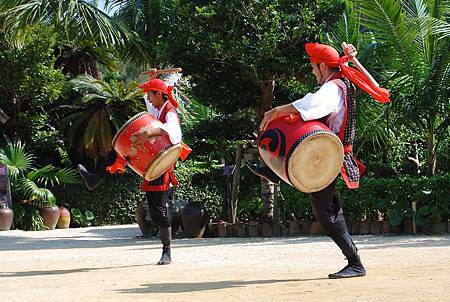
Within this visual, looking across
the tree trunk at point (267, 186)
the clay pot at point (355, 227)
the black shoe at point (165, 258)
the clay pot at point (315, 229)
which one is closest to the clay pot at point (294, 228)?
the clay pot at point (315, 229)

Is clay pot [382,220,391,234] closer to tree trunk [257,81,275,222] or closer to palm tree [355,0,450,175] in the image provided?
palm tree [355,0,450,175]

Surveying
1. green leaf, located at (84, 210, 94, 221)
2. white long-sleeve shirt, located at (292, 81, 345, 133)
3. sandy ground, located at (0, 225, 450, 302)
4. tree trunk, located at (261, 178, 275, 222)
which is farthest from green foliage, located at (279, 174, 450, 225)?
green leaf, located at (84, 210, 94, 221)

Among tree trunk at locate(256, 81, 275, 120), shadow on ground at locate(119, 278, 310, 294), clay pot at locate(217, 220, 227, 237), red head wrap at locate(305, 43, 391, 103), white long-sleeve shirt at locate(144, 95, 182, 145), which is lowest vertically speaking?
shadow on ground at locate(119, 278, 310, 294)

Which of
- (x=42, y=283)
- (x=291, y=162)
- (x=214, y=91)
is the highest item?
(x=214, y=91)

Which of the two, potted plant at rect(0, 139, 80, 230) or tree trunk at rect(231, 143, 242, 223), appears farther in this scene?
potted plant at rect(0, 139, 80, 230)

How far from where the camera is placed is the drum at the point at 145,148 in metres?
6.74

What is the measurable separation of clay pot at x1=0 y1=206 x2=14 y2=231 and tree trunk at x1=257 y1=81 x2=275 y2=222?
5.99 meters

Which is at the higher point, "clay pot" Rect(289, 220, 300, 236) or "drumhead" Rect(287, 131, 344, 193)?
"drumhead" Rect(287, 131, 344, 193)

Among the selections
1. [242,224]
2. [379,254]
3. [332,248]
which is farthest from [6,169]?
[379,254]

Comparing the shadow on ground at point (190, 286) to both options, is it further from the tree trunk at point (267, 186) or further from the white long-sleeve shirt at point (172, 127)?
the tree trunk at point (267, 186)

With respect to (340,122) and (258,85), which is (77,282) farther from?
(258,85)

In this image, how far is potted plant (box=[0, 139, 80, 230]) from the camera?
17375mm

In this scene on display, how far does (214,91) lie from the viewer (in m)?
12.2

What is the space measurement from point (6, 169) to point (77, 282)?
1157cm
